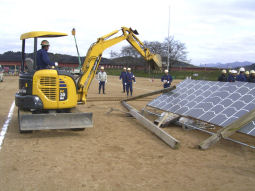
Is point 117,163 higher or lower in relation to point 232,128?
lower

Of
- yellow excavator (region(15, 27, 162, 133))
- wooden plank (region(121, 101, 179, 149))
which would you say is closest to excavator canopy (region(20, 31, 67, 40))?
yellow excavator (region(15, 27, 162, 133))

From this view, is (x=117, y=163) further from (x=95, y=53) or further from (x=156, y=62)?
(x=156, y=62)

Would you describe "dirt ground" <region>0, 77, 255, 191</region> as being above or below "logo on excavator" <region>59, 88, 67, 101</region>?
below

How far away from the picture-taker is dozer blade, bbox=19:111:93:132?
7855 millimetres

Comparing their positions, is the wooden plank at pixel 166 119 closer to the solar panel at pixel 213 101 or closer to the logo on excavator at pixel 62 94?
the solar panel at pixel 213 101

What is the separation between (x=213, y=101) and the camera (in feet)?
29.8

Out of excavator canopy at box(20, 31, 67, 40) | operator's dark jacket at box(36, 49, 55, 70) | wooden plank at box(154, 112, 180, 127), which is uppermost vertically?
excavator canopy at box(20, 31, 67, 40)

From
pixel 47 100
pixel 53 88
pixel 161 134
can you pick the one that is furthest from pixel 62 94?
pixel 161 134

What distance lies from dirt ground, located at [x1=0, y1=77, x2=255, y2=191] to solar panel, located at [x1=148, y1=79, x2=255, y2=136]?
26.1 inches

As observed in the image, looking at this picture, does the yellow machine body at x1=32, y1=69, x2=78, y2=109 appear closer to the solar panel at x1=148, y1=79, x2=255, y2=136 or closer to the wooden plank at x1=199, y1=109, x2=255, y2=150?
the solar panel at x1=148, y1=79, x2=255, y2=136

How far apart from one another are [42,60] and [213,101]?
5266mm

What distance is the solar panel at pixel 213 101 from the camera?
784 centimetres

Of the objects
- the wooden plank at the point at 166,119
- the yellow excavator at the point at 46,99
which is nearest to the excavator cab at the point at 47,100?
the yellow excavator at the point at 46,99

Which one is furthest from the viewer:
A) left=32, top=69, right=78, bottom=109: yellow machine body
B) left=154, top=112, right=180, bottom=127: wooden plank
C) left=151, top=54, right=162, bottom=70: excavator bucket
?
left=151, top=54, right=162, bottom=70: excavator bucket
